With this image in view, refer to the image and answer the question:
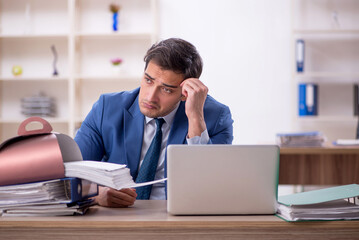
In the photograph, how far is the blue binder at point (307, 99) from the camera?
13.5 feet

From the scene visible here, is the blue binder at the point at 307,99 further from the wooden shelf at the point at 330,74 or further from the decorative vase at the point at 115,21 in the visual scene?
the decorative vase at the point at 115,21

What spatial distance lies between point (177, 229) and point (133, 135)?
829mm

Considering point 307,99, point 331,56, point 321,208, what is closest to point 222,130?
point 321,208

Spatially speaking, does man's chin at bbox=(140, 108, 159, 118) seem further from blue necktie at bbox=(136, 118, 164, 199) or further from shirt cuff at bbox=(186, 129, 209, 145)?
shirt cuff at bbox=(186, 129, 209, 145)

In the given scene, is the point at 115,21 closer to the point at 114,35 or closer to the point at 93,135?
the point at 114,35

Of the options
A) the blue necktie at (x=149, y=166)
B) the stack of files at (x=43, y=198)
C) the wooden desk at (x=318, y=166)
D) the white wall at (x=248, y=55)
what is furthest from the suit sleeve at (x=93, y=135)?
the white wall at (x=248, y=55)

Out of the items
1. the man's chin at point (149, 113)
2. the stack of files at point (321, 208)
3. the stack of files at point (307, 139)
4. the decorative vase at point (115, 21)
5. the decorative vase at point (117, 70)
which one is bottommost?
the stack of files at point (307, 139)

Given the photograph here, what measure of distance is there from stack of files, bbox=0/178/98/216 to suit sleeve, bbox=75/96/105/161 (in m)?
0.67

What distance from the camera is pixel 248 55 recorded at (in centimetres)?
438

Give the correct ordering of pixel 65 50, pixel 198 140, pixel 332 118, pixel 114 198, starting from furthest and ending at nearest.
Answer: pixel 65 50, pixel 332 118, pixel 198 140, pixel 114 198

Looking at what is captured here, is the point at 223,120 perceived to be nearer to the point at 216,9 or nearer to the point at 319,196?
the point at 319,196

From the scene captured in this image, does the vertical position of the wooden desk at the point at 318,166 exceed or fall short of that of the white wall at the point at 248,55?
it falls short

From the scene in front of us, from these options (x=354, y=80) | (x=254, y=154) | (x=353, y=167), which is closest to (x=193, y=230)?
(x=254, y=154)

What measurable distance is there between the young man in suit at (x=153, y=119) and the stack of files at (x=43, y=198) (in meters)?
0.63
